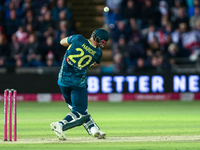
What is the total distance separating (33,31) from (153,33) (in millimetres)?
4365

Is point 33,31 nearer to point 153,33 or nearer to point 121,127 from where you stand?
point 153,33

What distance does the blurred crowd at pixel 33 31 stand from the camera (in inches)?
716

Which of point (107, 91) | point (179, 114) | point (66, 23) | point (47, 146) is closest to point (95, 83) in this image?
point (107, 91)

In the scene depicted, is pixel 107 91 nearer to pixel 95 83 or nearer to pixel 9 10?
pixel 95 83

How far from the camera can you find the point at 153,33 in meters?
18.8

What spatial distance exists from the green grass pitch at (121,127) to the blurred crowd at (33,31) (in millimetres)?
1897

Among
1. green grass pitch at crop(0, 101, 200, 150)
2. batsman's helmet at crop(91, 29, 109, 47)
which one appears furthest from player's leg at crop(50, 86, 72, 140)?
batsman's helmet at crop(91, 29, 109, 47)

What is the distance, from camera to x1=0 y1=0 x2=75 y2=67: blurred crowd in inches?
716

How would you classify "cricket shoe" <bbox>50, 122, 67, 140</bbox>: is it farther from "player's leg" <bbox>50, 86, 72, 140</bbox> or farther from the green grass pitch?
the green grass pitch

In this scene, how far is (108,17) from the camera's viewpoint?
20297mm

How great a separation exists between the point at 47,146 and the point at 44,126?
3007mm

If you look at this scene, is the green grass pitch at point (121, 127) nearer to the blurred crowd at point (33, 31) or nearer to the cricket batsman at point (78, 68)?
the cricket batsman at point (78, 68)

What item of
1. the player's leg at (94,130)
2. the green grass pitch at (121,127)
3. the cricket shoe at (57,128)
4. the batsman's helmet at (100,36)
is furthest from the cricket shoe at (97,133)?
the batsman's helmet at (100,36)

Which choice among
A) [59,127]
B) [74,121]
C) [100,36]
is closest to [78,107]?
[74,121]
